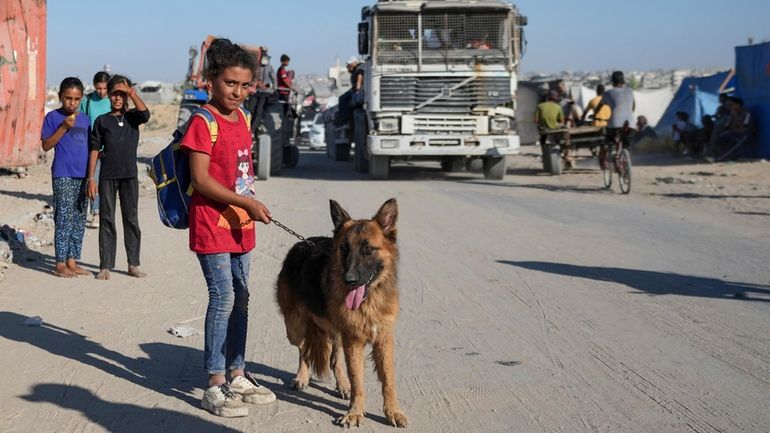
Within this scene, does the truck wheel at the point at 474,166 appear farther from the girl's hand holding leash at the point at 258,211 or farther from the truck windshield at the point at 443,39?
the girl's hand holding leash at the point at 258,211

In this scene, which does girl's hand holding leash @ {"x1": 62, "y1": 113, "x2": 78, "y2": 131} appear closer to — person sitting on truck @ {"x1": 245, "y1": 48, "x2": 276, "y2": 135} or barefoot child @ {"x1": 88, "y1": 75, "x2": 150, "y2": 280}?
barefoot child @ {"x1": 88, "y1": 75, "x2": 150, "y2": 280}

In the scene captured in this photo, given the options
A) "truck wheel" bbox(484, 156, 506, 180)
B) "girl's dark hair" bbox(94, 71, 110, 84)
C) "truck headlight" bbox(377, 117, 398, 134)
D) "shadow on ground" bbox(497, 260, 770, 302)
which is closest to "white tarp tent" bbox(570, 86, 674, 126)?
"truck wheel" bbox(484, 156, 506, 180)

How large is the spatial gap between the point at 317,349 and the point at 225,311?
2.06 feet

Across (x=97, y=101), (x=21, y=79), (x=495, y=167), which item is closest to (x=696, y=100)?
(x=495, y=167)

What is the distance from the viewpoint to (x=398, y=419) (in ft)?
15.5

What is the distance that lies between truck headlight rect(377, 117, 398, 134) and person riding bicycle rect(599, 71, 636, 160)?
4374 mm

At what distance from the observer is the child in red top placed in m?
4.72

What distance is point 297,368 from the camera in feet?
19.2

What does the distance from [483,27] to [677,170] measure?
6.60 metres

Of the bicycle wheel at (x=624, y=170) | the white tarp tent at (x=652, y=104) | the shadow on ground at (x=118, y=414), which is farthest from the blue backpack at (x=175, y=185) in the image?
the white tarp tent at (x=652, y=104)

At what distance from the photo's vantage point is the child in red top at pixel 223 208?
4723mm

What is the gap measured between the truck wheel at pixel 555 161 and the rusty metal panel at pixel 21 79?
36.9 ft

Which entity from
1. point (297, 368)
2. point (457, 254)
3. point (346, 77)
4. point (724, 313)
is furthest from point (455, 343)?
point (346, 77)

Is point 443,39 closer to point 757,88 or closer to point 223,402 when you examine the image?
point 757,88
